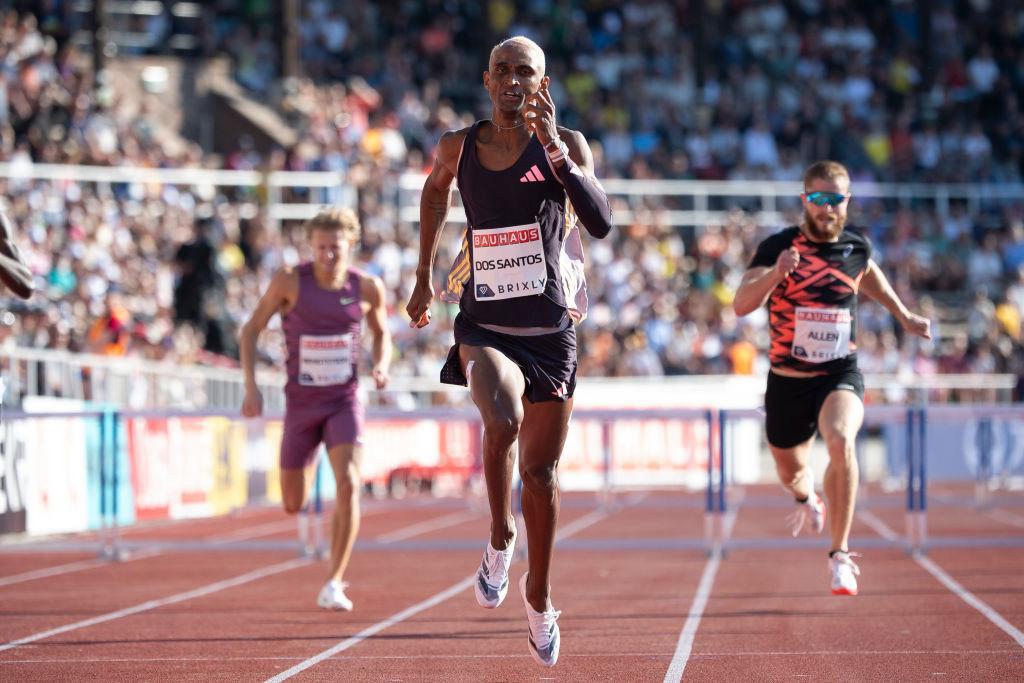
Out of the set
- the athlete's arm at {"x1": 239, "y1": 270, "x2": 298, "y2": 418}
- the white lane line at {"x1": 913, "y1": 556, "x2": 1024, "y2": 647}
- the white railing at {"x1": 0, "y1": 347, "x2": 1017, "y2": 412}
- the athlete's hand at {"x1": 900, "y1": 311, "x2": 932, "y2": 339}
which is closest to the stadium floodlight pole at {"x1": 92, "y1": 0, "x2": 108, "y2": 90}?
the white railing at {"x1": 0, "y1": 347, "x2": 1017, "y2": 412}

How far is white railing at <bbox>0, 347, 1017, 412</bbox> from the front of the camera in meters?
15.5

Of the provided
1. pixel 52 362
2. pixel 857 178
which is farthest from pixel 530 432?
pixel 857 178

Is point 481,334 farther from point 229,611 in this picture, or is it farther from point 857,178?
point 857,178

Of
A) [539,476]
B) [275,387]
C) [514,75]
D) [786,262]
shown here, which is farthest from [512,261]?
[275,387]

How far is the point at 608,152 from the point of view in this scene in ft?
95.7

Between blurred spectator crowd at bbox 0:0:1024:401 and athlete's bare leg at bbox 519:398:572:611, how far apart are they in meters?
9.42

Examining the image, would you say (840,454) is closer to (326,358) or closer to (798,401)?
(798,401)

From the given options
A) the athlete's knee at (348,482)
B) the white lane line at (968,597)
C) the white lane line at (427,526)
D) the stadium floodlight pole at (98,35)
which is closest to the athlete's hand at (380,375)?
the athlete's knee at (348,482)

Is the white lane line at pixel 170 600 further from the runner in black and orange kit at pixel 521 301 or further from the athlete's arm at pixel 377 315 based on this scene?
the runner in black and orange kit at pixel 521 301

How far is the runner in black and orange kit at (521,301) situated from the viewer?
6.50m

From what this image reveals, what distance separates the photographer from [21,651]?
7996 mm

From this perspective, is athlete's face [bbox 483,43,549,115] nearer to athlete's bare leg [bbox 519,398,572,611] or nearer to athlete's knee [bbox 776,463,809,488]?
athlete's bare leg [bbox 519,398,572,611]

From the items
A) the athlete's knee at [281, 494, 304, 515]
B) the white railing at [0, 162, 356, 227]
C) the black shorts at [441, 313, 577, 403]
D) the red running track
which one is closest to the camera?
the black shorts at [441, 313, 577, 403]

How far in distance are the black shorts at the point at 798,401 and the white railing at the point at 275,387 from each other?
5127mm
